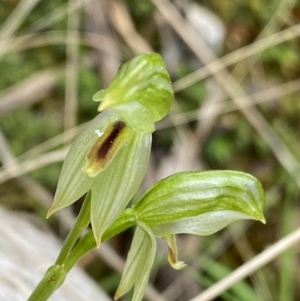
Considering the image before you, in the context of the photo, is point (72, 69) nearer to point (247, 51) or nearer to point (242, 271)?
point (247, 51)

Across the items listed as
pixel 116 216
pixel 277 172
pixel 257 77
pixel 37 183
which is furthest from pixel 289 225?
pixel 116 216

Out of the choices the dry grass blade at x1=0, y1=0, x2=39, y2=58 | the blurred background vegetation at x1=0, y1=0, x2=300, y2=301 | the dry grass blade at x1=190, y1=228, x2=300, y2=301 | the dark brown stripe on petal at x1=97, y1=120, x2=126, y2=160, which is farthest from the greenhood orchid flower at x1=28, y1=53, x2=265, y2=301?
the dry grass blade at x1=0, y1=0, x2=39, y2=58

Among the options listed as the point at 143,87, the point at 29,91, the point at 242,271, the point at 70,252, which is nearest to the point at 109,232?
the point at 70,252

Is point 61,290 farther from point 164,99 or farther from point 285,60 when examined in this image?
point 285,60

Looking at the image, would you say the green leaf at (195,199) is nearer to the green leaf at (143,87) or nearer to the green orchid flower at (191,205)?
the green orchid flower at (191,205)

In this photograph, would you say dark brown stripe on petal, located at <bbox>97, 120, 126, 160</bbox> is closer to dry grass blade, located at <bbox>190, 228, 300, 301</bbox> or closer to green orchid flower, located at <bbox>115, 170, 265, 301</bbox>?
green orchid flower, located at <bbox>115, 170, 265, 301</bbox>

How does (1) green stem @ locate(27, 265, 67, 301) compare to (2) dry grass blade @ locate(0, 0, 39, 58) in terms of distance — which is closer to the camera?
(1) green stem @ locate(27, 265, 67, 301)

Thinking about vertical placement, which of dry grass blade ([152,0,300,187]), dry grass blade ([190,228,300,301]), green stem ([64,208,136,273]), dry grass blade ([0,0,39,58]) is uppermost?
dry grass blade ([152,0,300,187])
